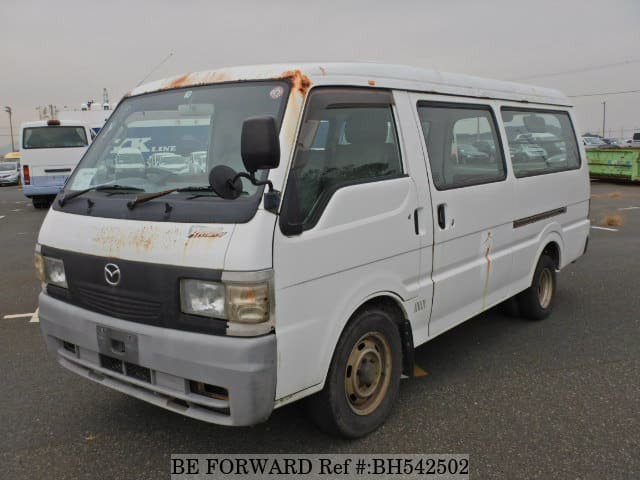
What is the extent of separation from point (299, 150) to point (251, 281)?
2.33 ft

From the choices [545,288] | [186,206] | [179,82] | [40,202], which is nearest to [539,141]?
[545,288]

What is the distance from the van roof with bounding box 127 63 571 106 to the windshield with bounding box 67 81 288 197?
52mm

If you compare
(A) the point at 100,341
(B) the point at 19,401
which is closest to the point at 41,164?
(B) the point at 19,401

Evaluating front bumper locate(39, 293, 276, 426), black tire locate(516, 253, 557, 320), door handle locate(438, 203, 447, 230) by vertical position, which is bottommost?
black tire locate(516, 253, 557, 320)

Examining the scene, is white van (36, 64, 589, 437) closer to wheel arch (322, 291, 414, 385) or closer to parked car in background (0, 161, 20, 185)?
wheel arch (322, 291, 414, 385)

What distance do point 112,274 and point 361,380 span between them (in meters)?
1.49

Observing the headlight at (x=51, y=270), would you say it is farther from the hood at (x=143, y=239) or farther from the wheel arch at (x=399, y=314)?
the wheel arch at (x=399, y=314)

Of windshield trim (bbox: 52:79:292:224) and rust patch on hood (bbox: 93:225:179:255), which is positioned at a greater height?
windshield trim (bbox: 52:79:292:224)

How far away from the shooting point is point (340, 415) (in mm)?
3113

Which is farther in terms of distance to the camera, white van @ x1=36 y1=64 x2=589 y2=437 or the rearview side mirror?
white van @ x1=36 y1=64 x2=589 y2=437

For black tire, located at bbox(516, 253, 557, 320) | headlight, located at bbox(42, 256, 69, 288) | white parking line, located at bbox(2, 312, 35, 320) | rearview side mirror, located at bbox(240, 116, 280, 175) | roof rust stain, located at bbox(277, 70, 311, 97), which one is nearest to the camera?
rearview side mirror, located at bbox(240, 116, 280, 175)

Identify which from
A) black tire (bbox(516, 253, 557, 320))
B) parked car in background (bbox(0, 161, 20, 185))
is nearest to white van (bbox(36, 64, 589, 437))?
black tire (bbox(516, 253, 557, 320))

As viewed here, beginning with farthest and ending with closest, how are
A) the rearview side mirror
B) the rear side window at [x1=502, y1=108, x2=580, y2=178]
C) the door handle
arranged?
the rear side window at [x1=502, y1=108, x2=580, y2=178] → the door handle → the rearview side mirror

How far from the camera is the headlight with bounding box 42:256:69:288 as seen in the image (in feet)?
10.4
